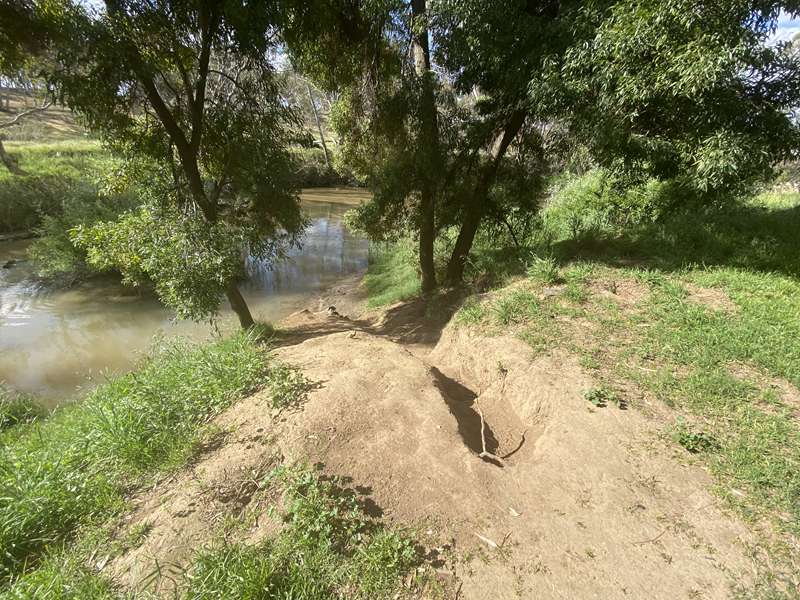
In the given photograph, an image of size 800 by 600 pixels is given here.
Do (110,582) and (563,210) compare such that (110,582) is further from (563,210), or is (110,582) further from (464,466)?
(563,210)

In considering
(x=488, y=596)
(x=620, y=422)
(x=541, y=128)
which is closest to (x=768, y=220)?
(x=541, y=128)

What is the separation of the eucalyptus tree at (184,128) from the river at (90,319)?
1.69m

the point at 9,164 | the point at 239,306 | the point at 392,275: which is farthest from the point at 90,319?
the point at 9,164

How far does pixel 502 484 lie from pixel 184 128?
25.6 feet

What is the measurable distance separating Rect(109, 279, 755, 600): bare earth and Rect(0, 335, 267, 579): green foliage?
1.10 ft

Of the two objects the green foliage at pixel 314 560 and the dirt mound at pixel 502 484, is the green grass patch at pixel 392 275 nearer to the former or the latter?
the dirt mound at pixel 502 484

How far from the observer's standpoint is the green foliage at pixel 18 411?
18.4ft

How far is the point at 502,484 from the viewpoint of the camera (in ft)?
9.90

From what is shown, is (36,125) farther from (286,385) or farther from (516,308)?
(516,308)

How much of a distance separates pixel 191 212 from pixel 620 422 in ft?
22.8

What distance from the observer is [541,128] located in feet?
27.8

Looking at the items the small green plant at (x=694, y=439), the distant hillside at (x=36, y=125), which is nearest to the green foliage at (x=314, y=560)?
the small green plant at (x=694, y=439)

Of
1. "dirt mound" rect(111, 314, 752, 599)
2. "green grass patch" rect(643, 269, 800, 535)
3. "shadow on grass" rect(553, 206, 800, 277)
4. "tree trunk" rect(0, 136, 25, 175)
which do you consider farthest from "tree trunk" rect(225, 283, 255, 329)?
"tree trunk" rect(0, 136, 25, 175)

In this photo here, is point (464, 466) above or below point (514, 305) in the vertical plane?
below
